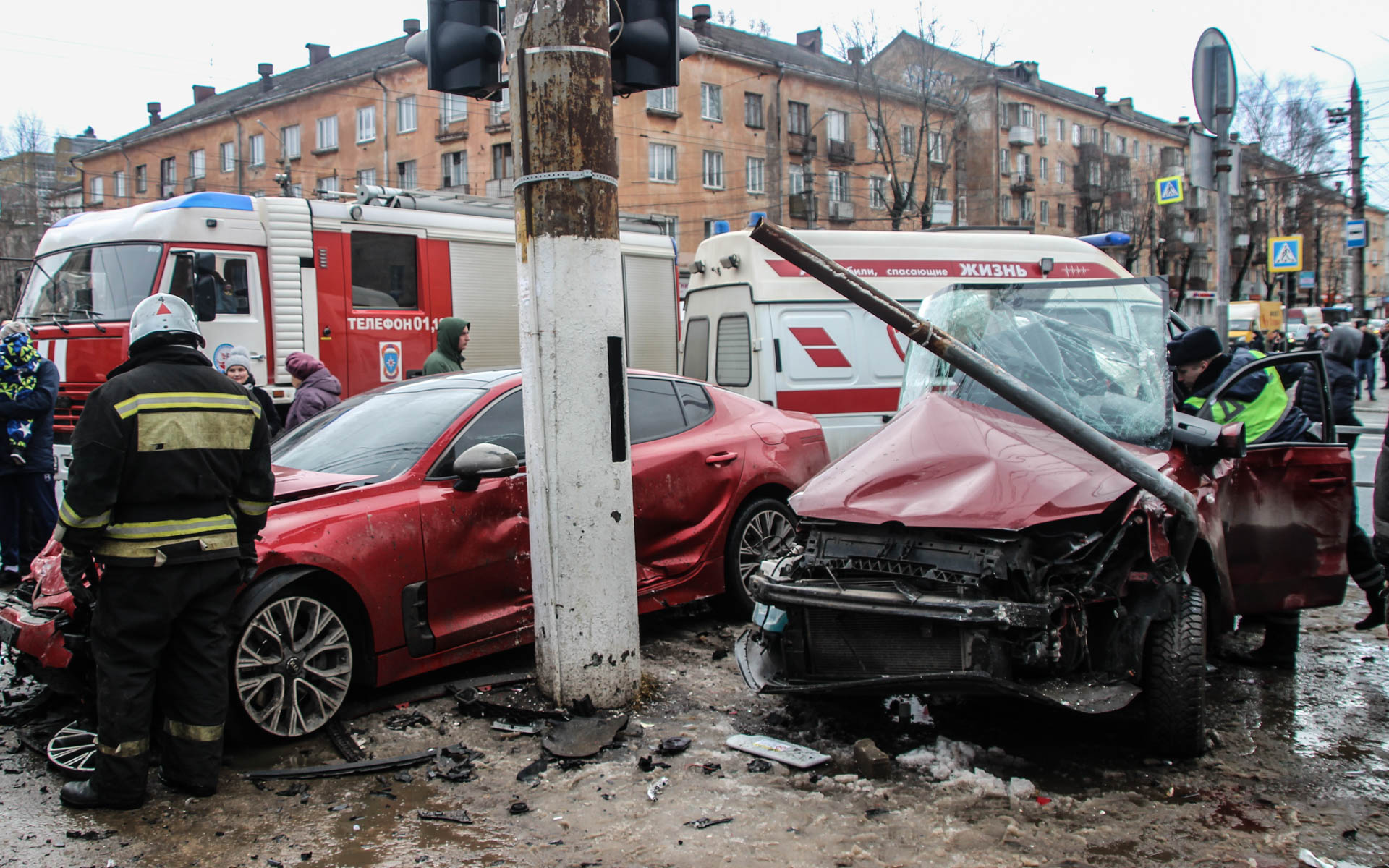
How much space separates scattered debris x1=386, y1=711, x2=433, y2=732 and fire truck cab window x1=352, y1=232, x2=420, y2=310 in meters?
7.14

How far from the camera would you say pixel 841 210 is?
49688 millimetres

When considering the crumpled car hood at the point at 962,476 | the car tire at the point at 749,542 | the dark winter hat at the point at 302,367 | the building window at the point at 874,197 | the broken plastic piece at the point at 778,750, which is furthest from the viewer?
the building window at the point at 874,197

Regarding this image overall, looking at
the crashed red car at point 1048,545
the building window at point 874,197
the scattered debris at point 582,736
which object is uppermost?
the building window at point 874,197

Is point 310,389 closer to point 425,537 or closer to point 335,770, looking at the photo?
point 425,537

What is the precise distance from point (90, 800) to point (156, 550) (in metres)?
0.91

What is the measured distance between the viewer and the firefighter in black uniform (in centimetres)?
378

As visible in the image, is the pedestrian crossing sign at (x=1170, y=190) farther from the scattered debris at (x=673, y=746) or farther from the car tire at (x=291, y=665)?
the car tire at (x=291, y=665)

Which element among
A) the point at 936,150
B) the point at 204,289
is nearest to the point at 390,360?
the point at 204,289

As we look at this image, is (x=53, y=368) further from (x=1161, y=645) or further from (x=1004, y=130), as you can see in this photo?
(x=1004, y=130)

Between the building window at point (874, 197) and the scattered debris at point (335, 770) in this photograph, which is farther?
the building window at point (874, 197)

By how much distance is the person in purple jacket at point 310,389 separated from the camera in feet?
25.2

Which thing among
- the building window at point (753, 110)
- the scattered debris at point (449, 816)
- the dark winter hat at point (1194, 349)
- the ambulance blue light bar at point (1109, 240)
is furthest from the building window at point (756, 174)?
the scattered debris at point (449, 816)

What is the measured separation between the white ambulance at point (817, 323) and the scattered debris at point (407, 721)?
5914mm

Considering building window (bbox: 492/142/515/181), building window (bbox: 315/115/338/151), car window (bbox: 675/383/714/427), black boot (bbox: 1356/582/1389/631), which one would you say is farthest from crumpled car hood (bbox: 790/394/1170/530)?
building window (bbox: 315/115/338/151)
